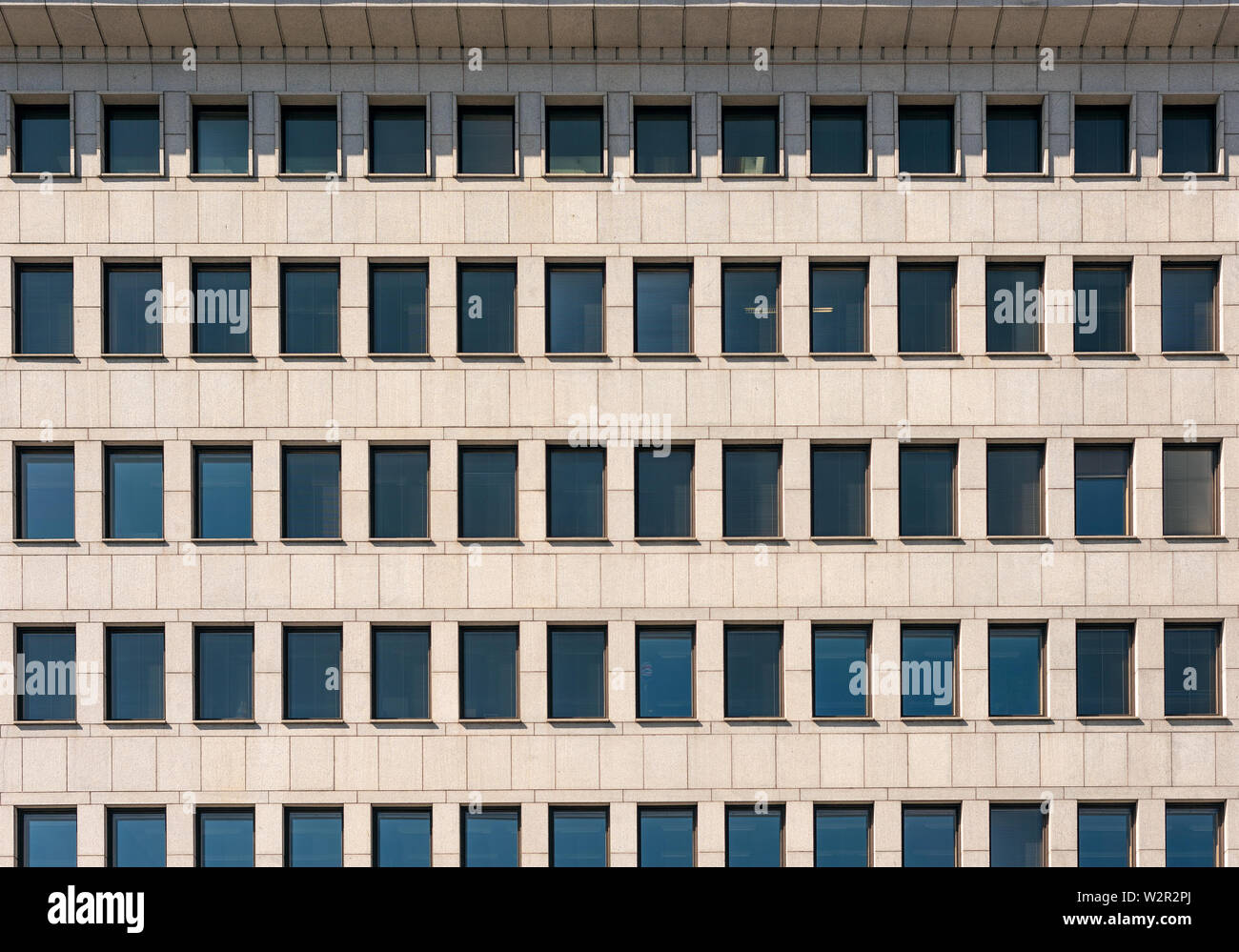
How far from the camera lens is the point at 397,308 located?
24641mm

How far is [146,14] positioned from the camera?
23.9m

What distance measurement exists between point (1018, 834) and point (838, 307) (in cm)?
1034

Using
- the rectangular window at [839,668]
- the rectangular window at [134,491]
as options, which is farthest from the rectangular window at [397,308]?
the rectangular window at [839,668]

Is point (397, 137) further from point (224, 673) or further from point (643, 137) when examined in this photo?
point (224, 673)

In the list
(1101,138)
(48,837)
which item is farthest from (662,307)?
(48,837)

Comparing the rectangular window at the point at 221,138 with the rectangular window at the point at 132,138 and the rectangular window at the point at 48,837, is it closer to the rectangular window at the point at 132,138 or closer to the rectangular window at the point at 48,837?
the rectangular window at the point at 132,138

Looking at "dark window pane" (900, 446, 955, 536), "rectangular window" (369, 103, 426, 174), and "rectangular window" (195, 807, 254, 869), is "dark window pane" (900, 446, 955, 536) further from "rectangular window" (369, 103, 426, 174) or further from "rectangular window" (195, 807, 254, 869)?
"rectangular window" (195, 807, 254, 869)

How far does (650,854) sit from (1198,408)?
42.9ft

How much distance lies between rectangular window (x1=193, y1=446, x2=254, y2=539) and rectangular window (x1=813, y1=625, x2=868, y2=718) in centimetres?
1085

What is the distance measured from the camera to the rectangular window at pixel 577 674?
24.2 m

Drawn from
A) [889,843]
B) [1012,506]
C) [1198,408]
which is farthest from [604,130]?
[889,843]

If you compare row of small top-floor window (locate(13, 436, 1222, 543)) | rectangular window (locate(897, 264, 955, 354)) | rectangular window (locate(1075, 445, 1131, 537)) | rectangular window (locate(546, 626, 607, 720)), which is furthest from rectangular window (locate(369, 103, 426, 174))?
rectangular window (locate(1075, 445, 1131, 537))

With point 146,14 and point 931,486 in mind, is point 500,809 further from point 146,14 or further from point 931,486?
point 146,14

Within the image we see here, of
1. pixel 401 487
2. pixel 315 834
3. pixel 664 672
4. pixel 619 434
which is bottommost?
pixel 315 834
